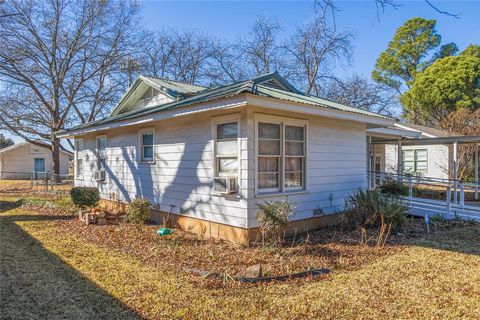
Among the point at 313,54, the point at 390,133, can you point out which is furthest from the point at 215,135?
the point at 313,54

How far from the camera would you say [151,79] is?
419 inches

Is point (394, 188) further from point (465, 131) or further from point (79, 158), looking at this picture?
point (79, 158)

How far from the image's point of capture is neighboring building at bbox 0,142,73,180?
31.6 meters

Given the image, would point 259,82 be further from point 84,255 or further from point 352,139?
point 84,255

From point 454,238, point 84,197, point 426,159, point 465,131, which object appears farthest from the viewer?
point 426,159

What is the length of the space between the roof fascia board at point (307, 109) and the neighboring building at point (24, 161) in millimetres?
31458

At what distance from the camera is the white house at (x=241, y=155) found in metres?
6.48

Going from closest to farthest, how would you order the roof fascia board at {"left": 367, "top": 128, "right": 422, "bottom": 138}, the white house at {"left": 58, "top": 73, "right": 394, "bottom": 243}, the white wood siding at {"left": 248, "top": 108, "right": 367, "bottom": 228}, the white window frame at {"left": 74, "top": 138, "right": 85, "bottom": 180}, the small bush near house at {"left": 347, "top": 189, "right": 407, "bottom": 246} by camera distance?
the white house at {"left": 58, "top": 73, "right": 394, "bottom": 243} → the white wood siding at {"left": 248, "top": 108, "right": 367, "bottom": 228} → the small bush near house at {"left": 347, "top": 189, "right": 407, "bottom": 246} → the roof fascia board at {"left": 367, "top": 128, "right": 422, "bottom": 138} → the white window frame at {"left": 74, "top": 138, "right": 85, "bottom": 180}

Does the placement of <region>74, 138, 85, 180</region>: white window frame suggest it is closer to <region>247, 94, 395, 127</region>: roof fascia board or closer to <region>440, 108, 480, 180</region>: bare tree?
<region>247, 94, 395, 127</region>: roof fascia board

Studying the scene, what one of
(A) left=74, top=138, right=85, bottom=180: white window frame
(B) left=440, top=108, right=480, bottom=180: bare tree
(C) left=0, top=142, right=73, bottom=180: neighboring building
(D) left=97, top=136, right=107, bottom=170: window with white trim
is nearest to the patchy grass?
(D) left=97, top=136, right=107, bottom=170: window with white trim

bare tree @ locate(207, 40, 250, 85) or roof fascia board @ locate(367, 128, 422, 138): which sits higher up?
bare tree @ locate(207, 40, 250, 85)

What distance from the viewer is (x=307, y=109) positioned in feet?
22.1

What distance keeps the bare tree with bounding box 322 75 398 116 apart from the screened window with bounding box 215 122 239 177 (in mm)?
25210

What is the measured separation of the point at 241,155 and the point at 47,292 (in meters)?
3.84
